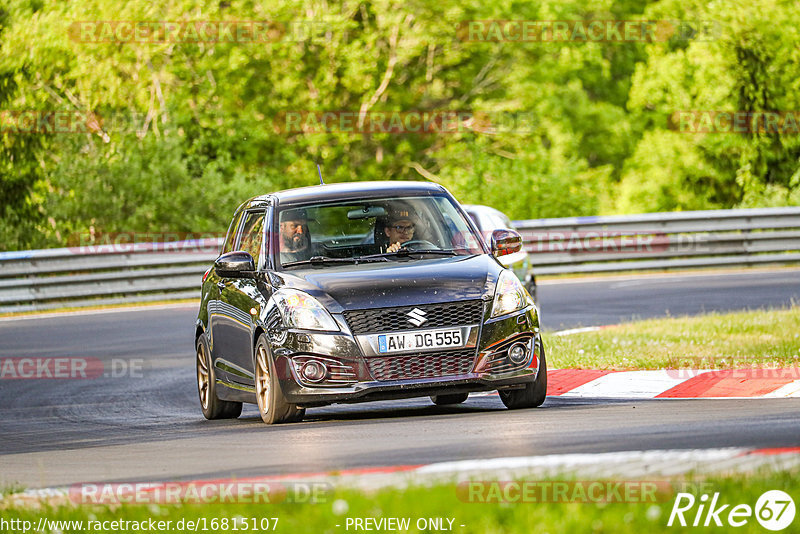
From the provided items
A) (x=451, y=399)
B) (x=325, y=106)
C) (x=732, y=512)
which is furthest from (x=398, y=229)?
(x=325, y=106)

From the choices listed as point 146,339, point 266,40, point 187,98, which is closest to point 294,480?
point 146,339

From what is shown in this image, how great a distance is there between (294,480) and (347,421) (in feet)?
11.6

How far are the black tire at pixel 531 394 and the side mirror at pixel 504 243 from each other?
2.83ft

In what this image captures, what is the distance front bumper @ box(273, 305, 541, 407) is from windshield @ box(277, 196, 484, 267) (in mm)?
920

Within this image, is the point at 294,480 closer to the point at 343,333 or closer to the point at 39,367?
the point at 343,333

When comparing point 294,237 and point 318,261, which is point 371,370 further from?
point 294,237

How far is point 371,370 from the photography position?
985 cm

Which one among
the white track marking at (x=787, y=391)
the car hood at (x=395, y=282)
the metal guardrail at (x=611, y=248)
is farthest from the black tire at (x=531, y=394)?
the metal guardrail at (x=611, y=248)

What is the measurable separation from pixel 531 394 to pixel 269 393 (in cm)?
181

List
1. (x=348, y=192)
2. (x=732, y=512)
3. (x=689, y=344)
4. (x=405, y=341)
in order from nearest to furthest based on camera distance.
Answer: (x=732, y=512)
(x=405, y=341)
(x=348, y=192)
(x=689, y=344)

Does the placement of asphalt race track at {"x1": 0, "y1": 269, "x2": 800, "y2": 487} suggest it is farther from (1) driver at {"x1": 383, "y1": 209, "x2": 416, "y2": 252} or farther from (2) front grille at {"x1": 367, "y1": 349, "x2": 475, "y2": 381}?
(1) driver at {"x1": 383, "y1": 209, "x2": 416, "y2": 252}

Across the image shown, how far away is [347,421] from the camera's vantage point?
1057 centimetres

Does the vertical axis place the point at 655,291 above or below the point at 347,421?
below

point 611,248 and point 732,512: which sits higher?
point 732,512
